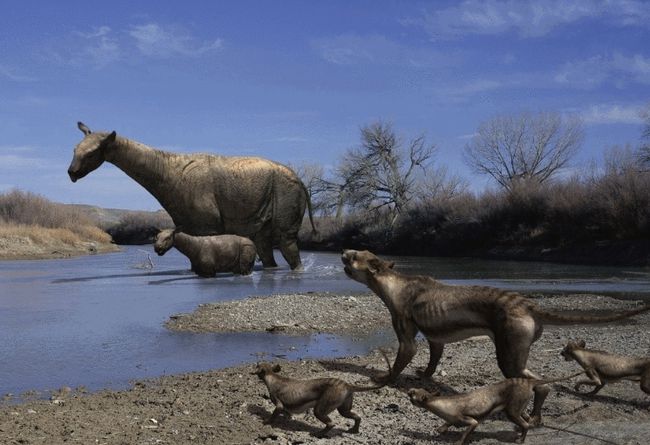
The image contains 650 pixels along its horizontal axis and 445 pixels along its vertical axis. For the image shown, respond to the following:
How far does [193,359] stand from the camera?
855 cm

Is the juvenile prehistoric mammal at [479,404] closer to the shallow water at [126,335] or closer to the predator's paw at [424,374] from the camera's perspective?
the predator's paw at [424,374]

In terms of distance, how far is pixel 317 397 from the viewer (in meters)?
5.59

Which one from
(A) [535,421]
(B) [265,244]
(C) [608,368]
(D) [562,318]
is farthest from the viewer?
(B) [265,244]

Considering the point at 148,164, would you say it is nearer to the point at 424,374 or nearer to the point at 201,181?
the point at 201,181

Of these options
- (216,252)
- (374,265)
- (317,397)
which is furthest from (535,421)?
(216,252)

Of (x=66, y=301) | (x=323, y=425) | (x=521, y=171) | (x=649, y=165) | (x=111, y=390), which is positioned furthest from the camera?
(x=521, y=171)

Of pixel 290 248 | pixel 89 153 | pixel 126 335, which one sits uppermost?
pixel 89 153

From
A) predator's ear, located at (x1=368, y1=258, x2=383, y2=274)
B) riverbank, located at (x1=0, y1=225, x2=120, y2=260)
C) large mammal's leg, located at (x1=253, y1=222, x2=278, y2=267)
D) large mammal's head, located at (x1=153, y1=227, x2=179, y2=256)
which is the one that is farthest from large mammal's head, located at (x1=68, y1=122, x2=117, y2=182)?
riverbank, located at (x1=0, y1=225, x2=120, y2=260)

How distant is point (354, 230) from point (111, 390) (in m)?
49.9

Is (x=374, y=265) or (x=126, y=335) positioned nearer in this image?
(x=374, y=265)

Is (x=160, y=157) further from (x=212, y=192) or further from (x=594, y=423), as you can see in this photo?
(x=594, y=423)

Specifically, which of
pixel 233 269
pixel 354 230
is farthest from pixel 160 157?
pixel 354 230

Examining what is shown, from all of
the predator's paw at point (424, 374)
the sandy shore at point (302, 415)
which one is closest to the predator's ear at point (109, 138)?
the sandy shore at point (302, 415)

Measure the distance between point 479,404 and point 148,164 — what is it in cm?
1545
